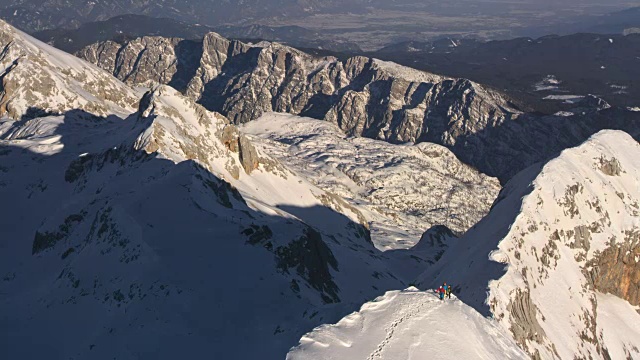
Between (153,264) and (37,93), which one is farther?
(37,93)

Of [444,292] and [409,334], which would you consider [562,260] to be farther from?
[409,334]

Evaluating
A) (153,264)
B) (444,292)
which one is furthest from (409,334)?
(153,264)

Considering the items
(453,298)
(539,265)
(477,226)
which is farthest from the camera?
(477,226)

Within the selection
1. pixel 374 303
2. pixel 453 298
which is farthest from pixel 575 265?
pixel 374 303

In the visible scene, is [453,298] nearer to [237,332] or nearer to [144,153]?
[237,332]

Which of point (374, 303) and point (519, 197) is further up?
point (374, 303)

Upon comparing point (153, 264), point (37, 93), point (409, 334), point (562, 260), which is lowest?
point (37, 93)

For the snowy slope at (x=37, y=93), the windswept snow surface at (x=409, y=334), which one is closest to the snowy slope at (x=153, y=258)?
the windswept snow surface at (x=409, y=334)
